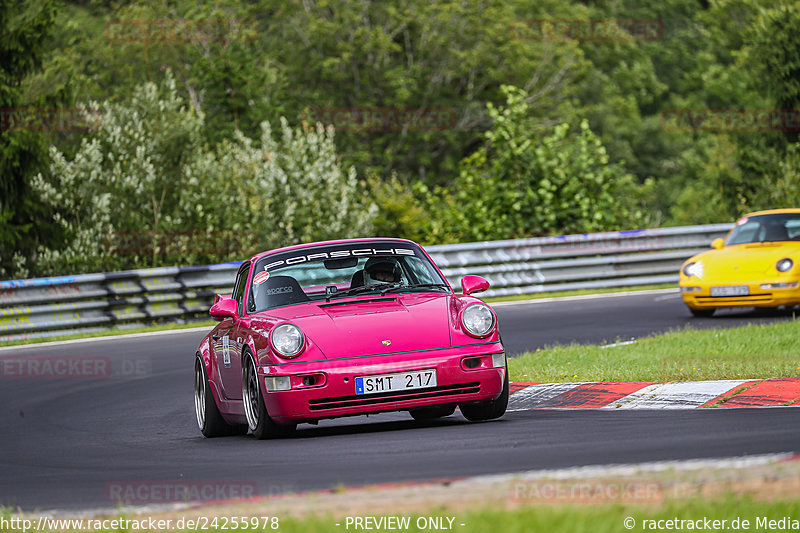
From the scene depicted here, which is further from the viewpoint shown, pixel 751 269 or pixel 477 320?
pixel 751 269

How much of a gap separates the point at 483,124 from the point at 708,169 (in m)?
10.1

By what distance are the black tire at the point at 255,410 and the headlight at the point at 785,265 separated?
9.64 metres

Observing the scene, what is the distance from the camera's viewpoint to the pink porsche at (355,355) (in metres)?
8.29

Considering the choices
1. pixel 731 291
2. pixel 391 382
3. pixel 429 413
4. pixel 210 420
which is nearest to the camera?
pixel 391 382

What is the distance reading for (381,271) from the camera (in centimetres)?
973

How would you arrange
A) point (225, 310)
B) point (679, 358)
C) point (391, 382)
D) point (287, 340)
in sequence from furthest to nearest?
1. point (679, 358)
2. point (225, 310)
3. point (287, 340)
4. point (391, 382)

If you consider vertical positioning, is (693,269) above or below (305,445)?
below

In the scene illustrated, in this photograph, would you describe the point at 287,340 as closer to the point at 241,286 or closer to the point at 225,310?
the point at 225,310

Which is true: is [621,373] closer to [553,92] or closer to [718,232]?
[718,232]

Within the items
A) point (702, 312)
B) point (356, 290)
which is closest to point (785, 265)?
point (702, 312)

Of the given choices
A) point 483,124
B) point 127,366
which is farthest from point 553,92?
point 127,366

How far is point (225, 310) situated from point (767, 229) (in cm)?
1044

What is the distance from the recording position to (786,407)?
8.59m

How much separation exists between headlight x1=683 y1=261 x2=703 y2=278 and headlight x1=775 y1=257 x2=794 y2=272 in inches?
41.5
